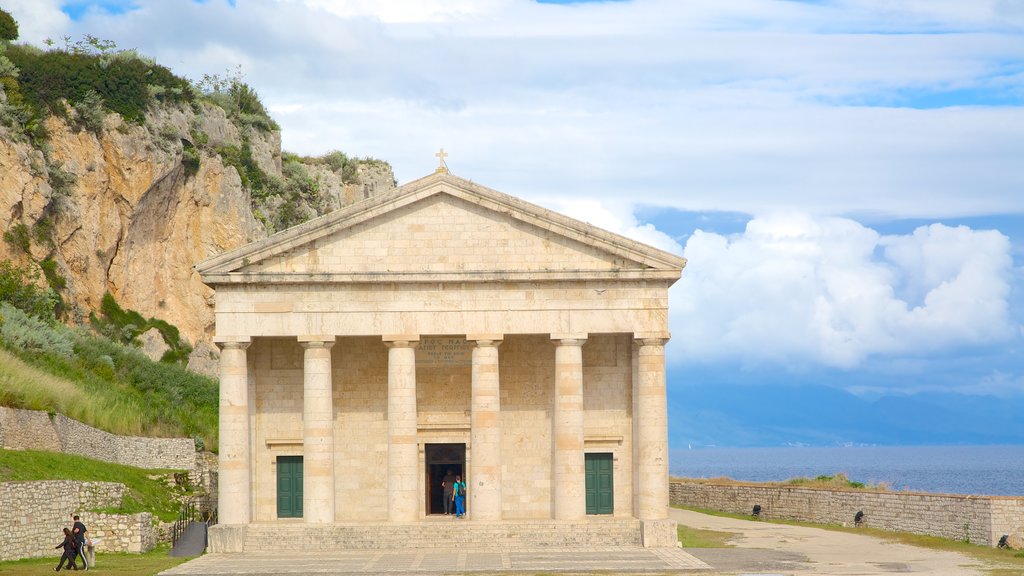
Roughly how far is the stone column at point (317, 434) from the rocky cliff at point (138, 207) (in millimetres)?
23264

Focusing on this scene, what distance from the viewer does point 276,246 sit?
3350 centimetres

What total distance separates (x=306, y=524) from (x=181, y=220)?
104 feet

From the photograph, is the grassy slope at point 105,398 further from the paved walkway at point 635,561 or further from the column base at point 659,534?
the column base at point 659,534

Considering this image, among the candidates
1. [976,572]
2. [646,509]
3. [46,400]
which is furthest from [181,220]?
[976,572]

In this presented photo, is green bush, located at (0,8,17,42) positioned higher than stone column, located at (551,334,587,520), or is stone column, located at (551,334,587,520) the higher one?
green bush, located at (0,8,17,42)

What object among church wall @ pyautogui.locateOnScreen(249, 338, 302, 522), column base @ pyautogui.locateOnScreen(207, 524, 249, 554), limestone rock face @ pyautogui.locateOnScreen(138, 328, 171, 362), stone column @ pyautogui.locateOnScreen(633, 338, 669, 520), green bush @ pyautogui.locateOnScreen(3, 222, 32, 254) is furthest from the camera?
limestone rock face @ pyautogui.locateOnScreen(138, 328, 171, 362)

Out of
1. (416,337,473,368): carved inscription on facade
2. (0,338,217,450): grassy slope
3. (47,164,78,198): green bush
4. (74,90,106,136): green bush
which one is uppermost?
(74,90,106,136): green bush

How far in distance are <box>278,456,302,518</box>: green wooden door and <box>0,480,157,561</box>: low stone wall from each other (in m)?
4.12

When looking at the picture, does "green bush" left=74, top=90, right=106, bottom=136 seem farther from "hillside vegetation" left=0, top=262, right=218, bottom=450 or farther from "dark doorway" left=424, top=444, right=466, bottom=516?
"dark doorway" left=424, top=444, right=466, bottom=516

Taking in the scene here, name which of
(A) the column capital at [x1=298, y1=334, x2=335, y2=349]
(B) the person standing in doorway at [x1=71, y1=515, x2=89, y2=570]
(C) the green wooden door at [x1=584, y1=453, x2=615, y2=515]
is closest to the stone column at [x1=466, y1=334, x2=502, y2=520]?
(C) the green wooden door at [x1=584, y1=453, x2=615, y2=515]

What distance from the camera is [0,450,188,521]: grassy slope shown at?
29719mm

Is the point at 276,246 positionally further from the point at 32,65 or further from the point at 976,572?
the point at 32,65

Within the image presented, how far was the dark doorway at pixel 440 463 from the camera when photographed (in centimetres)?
3656

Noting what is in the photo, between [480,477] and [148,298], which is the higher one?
[148,298]
